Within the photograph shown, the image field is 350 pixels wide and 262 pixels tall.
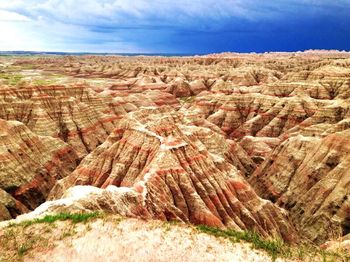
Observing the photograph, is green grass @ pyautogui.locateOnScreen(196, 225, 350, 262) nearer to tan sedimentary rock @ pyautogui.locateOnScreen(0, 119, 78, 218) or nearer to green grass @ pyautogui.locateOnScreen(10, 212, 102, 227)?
green grass @ pyautogui.locateOnScreen(10, 212, 102, 227)

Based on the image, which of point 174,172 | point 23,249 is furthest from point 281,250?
point 174,172

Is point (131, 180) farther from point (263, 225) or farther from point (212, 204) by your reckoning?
point (263, 225)

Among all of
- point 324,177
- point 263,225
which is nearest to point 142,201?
point 263,225

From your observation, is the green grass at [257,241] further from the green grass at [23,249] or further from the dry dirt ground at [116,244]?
the green grass at [23,249]

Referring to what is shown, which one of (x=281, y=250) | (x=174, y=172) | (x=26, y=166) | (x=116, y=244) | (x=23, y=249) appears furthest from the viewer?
(x=26, y=166)

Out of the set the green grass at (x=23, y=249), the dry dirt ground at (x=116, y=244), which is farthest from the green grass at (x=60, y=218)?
the green grass at (x=23, y=249)

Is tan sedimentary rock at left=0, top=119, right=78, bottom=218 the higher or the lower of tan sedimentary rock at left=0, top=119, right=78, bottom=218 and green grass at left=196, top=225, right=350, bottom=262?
the lower

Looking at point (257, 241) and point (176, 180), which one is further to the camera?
point (176, 180)

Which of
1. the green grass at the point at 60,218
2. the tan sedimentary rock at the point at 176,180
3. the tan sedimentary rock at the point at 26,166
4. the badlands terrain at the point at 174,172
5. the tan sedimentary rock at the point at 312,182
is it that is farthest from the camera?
the tan sedimentary rock at the point at 26,166

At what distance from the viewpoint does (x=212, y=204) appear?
3500 cm

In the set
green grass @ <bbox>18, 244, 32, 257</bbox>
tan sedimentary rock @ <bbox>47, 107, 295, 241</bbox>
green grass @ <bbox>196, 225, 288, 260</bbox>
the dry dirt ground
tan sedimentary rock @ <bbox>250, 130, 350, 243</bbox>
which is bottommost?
tan sedimentary rock @ <bbox>250, 130, 350, 243</bbox>

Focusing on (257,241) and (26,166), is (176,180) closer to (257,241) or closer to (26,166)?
(257,241)

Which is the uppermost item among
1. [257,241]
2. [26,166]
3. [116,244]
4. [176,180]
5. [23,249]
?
[23,249]

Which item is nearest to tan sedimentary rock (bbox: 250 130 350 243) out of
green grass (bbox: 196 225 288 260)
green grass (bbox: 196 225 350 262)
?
green grass (bbox: 196 225 350 262)
